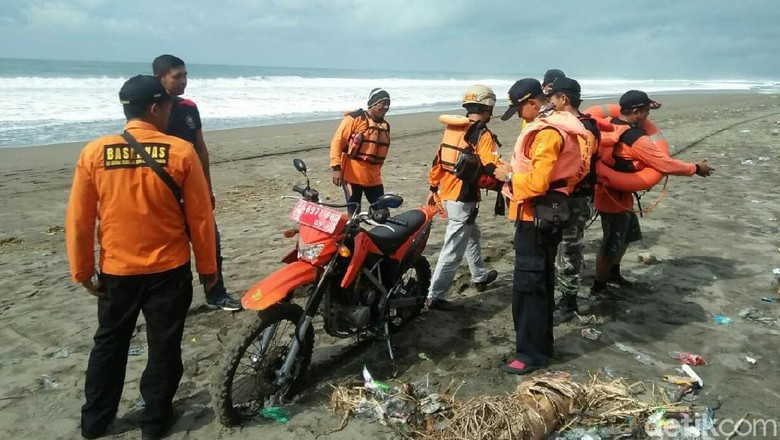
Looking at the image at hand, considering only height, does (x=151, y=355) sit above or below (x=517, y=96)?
below

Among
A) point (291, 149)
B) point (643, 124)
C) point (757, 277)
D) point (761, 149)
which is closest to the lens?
point (643, 124)

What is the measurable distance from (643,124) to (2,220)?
850cm

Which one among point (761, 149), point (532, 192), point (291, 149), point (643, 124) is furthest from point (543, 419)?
point (761, 149)

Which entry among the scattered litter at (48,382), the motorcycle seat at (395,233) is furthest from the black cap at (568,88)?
the scattered litter at (48,382)

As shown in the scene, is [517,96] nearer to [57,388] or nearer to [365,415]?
[365,415]

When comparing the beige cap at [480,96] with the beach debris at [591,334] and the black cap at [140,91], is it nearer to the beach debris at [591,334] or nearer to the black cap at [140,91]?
the beach debris at [591,334]

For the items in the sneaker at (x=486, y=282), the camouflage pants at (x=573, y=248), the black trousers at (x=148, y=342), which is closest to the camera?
the black trousers at (x=148, y=342)

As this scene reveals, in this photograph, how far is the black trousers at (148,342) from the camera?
3.02 metres

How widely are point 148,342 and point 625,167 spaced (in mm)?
4095

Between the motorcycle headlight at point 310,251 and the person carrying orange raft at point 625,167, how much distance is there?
2.82 metres

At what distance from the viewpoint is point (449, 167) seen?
4637 mm

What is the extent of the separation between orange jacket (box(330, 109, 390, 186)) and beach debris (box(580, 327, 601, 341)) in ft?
9.02

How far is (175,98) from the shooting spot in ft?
14.4

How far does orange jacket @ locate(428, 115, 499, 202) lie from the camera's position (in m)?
4.41
